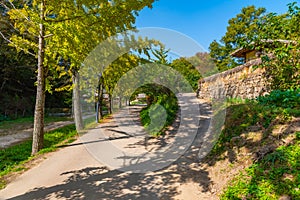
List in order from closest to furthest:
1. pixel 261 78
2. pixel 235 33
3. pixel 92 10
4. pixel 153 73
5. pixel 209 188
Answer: pixel 209 188
pixel 92 10
pixel 261 78
pixel 153 73
pixel 235 33

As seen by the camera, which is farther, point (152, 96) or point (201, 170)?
point (152, 96)

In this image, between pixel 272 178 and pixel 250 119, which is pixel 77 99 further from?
pixel 272 178

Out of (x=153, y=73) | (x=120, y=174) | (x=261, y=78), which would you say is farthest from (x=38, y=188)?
(x=153, y=73)

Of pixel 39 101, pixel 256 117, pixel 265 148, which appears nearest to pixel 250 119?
pixel 256 117

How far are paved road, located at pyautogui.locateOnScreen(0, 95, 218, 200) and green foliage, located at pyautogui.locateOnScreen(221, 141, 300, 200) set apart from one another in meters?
0.59

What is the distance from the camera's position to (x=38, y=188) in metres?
3.65

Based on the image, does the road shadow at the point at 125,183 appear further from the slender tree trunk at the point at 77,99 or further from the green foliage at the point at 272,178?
the slender tree trunk at the point at 77,99

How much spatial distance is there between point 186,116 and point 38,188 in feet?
19.9

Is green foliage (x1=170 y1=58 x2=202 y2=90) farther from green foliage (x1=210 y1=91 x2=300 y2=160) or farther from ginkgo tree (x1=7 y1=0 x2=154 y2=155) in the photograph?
green foliage (x1=210 y1=91 x2=300 y2=160)

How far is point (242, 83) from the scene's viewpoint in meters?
7.60

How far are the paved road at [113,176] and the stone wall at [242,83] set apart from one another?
2.51 metres

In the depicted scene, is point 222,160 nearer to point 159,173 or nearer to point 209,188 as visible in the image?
point 209,188

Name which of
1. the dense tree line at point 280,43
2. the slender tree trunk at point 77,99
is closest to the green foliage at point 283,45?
the dense tree line at point 280,43

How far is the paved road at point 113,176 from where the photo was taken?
335 centimetres
